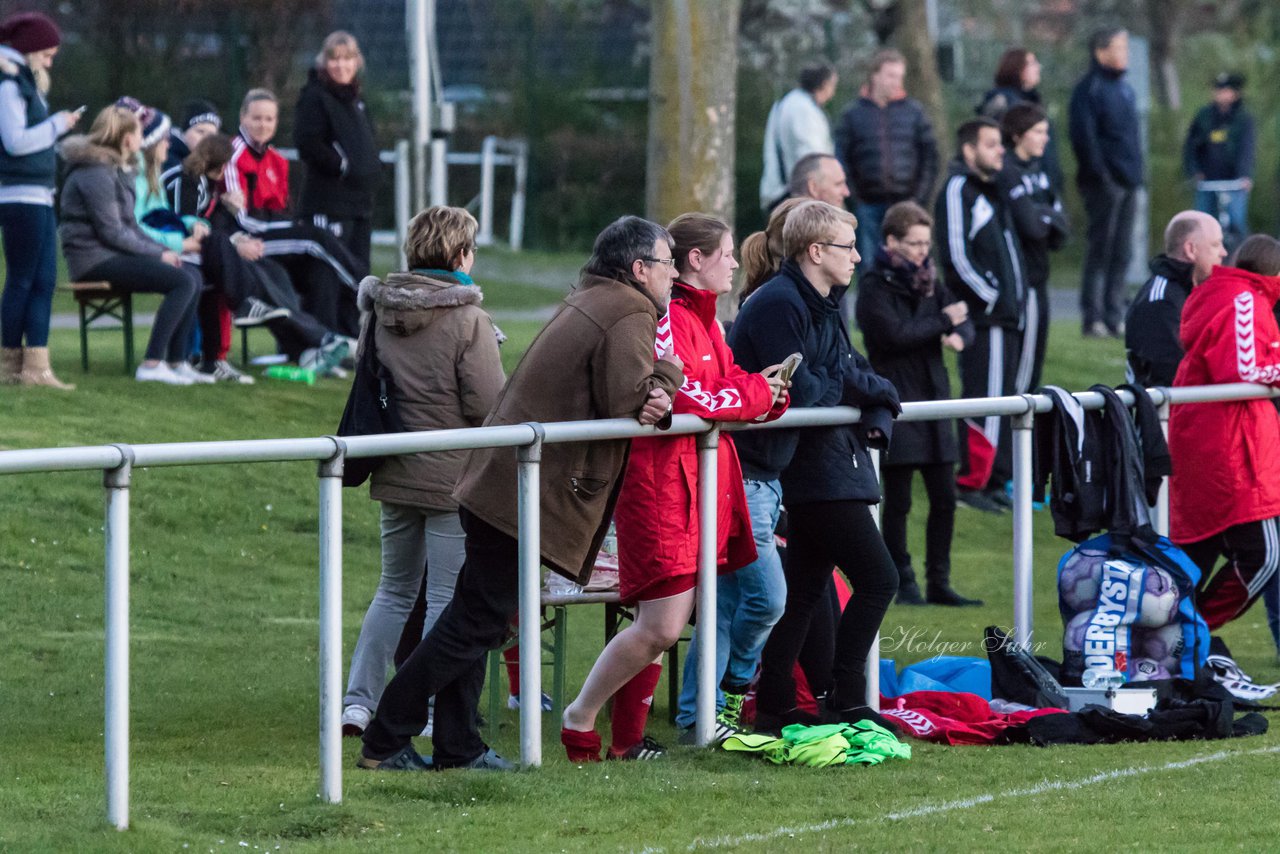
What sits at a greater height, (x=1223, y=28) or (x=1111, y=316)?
(x=1223, y=28)

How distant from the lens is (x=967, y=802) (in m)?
6.25

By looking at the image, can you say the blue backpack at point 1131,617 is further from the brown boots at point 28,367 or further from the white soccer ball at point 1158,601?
the brown boots at point 28,367

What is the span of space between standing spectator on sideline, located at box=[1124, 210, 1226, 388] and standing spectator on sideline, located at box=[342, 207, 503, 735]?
11.2ft

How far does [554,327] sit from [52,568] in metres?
4.38

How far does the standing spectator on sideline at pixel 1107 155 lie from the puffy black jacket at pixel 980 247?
193 inches

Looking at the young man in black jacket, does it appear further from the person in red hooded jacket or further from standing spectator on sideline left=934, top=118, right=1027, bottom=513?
standing spectator on sideline left=934, top=118, right=1027, bottom=513

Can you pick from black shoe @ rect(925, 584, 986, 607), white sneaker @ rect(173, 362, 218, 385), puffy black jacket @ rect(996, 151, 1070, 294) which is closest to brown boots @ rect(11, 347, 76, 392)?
white sneaker @ rect(173, 362, 218, 385)

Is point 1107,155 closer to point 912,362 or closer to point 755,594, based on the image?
point 912,362

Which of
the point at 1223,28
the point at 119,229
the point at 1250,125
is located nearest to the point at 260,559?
the point at 119,229

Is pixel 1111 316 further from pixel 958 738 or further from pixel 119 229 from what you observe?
pixel 958 738

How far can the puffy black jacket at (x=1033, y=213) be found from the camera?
1274cm

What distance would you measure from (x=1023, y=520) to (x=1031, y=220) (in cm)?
521

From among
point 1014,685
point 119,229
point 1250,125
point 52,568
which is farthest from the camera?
point 1250,125

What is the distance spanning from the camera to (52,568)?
10008mm
